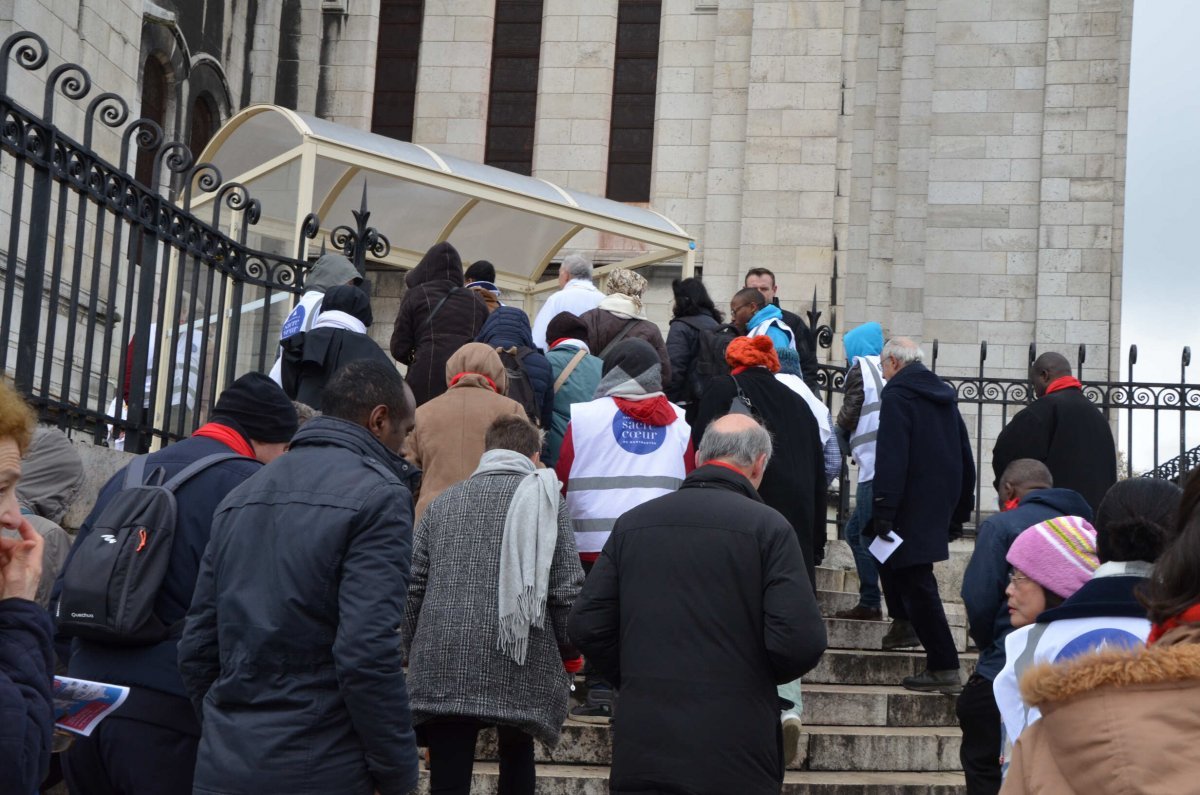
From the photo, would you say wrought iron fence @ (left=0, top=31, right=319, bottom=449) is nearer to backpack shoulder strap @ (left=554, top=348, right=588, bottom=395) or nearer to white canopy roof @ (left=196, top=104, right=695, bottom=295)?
backpack shoulder strap @ (left=554, top=348, right=588, bottom=395)

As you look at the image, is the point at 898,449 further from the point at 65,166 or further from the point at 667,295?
the point at 667,295

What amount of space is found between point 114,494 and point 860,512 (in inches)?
210

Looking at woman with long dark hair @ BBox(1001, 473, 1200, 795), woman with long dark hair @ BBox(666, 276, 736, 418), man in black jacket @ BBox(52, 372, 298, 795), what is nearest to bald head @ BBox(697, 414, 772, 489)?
man in black jacket @ BBox(52, 372, 298, 795)

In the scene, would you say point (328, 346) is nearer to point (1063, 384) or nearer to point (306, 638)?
point (306, 638)

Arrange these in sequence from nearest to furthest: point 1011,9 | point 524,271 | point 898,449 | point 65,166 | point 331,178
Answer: point 65,166 < point 898,449 < point 331,178 < point 524,271 < point 1011,9

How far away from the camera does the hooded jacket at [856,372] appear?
10.2 metres

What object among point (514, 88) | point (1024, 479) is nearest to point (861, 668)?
point (1024, 479)

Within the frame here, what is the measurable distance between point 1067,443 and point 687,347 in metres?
2.35

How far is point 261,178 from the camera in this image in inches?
573

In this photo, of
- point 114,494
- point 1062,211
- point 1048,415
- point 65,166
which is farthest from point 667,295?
point 114,494

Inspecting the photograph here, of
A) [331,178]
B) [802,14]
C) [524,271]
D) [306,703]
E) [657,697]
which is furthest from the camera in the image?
[802,14]

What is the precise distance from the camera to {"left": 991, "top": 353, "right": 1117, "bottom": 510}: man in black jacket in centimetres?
972

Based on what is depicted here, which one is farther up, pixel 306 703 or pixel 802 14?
pixel 802 14

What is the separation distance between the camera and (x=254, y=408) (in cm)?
548
